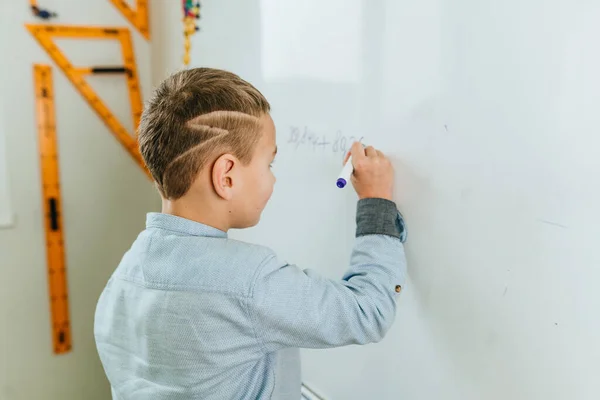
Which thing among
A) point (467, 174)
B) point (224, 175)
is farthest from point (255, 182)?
point (467, 174)

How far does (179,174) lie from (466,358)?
417 mm

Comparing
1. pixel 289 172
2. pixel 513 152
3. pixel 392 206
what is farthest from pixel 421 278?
pixel 289 172

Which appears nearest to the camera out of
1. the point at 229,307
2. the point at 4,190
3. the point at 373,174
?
the point at 229,307

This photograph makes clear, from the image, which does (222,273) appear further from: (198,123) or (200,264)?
(198,123)

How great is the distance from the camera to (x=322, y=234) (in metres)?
0.84

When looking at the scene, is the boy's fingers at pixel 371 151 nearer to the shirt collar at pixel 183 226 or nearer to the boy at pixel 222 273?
the boy at pixel 222 273

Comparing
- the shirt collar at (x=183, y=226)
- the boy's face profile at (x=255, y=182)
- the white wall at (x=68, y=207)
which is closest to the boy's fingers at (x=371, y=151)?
the boy's face profile at (x=255, y=182)

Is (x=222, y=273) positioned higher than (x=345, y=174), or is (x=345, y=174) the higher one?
(x=345, y=174)

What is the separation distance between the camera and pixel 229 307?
57cm

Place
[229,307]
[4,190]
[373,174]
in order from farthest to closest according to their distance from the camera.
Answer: [4,190] < [373,174] < [229,307]

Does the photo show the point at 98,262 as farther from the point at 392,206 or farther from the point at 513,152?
the point at 513,152

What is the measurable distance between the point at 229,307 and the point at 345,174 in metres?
0.24

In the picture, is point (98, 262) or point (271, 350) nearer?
point (271, 350)

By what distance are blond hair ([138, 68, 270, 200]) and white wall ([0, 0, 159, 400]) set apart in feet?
2.85
